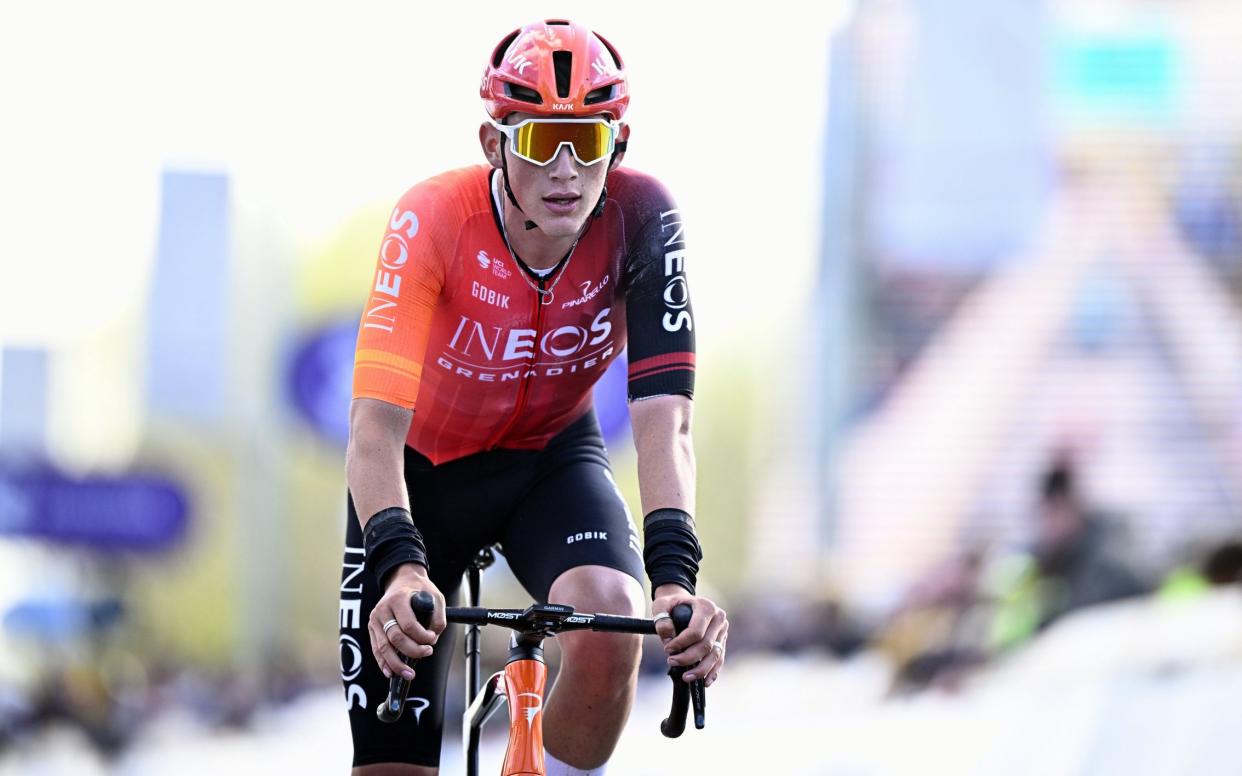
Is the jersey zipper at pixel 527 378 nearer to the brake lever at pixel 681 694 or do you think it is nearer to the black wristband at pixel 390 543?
the black wristband at pixel 390 543

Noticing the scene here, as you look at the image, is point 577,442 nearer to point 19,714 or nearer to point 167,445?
point 19,714

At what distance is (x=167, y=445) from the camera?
71.9 ft

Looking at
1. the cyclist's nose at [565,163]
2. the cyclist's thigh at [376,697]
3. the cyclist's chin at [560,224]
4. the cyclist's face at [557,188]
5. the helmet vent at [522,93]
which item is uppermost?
the helmet vent at [522,93]

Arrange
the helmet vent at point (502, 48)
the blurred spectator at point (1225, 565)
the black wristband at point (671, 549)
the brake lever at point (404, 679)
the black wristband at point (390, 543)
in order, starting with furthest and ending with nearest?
the blurred spectator at point (1225, 565) < the helmet vent at point (502, 48) < the black wristband at point (671, 549) < the black wristband at point (390, 543) < the brake lever at point (404, 679)

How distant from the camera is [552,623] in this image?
3564 mm

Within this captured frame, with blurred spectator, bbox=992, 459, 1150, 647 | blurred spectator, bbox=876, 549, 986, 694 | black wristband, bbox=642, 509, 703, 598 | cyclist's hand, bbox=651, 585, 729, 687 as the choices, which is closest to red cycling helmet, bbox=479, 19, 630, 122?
black wristband, bbox=642, 509, 703, 598

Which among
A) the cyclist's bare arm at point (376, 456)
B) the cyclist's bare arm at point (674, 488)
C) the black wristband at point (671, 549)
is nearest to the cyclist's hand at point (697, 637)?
the cyclist's bare arm at point (674, 488)

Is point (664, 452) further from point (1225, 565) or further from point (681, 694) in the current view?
point (1225, 565)

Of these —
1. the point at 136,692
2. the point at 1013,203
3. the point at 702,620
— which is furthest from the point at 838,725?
the point at 1013,203

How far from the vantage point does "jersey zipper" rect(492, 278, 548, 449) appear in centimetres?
440

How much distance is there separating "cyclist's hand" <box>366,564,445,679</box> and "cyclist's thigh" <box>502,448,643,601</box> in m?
0.75

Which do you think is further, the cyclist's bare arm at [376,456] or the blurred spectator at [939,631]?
the blurred spectator at [939,631]

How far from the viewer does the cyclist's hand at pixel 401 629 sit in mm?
3430

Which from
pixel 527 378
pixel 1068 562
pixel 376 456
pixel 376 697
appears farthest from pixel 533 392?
pixel 1068 562
